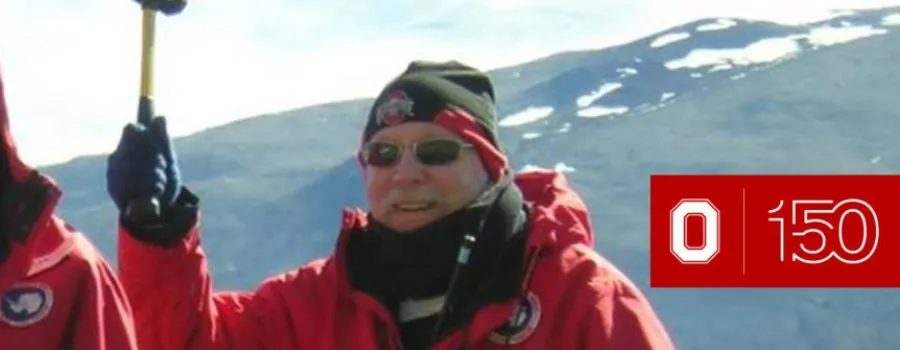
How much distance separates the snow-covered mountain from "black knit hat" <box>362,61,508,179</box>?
280 ft

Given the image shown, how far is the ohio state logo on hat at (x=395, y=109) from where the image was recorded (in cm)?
550

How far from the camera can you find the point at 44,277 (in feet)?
14.2

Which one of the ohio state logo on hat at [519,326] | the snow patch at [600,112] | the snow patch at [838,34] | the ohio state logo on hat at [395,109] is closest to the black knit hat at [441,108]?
the ohio state logo on hat at [395,109]

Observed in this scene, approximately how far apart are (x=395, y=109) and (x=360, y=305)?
45 cm

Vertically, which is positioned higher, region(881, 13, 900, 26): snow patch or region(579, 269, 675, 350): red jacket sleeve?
region(579, 269, 675, 350): red jacket sleeve

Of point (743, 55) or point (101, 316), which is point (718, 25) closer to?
point (743, 55)

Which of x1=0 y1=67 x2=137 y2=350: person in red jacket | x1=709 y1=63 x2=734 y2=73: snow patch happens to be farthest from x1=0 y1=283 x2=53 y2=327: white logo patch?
x1=709 y1=63 x2=734 y2=73: snow patch

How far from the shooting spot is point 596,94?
150m

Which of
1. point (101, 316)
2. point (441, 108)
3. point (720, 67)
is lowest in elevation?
point (720, 67)

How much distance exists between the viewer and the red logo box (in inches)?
970

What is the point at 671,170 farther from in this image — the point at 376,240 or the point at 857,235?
the point at 376,240

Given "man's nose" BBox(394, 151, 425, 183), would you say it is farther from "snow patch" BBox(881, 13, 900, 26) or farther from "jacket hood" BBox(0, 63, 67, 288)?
"snow patch" BBox(881, 13, 900, 26)

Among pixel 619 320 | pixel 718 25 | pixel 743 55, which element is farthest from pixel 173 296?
pixel 718 25

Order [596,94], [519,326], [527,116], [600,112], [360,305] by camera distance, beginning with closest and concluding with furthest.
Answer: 1. [519,326]
2. [360,305]
3. [600,112]
4. [527,116]
5. [596,94]
